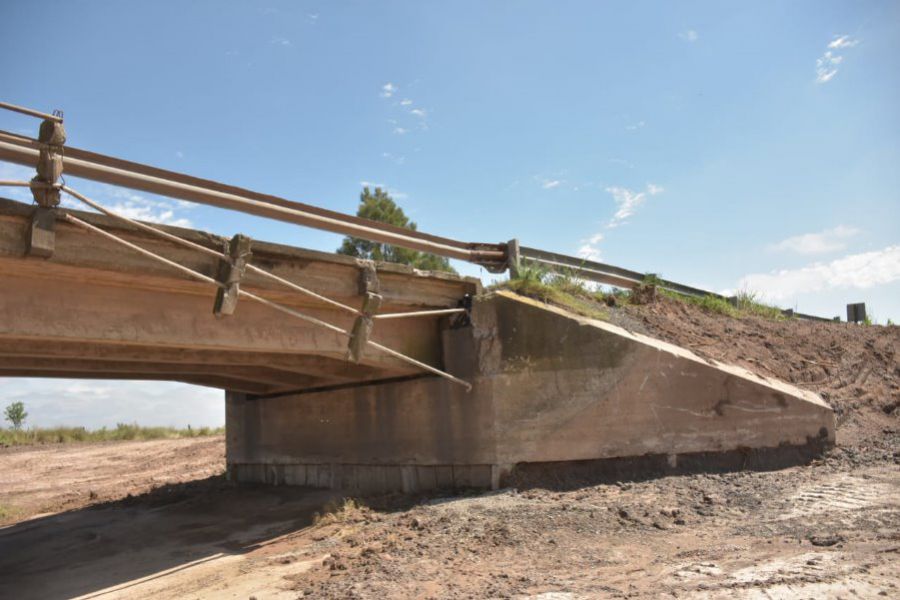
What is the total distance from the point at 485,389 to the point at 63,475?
1517cm

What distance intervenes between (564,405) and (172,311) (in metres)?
5.02

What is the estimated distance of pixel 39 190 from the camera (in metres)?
5.71

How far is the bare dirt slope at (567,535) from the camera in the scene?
5277 millimetres

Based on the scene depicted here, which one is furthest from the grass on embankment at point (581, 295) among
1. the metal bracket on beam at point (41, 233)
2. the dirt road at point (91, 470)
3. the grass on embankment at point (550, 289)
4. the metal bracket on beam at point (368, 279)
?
the dirt road at point (91, 470)

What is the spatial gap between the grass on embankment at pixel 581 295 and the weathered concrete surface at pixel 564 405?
1.75 ft

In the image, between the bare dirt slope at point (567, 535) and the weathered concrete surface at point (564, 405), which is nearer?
the bare dirt slope at point (567, 535)

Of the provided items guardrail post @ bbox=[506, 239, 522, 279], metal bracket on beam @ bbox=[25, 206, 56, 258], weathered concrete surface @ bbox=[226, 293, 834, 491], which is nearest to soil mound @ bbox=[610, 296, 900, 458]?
weathered concrete surface @ bbox=[226, 293, 834, 491]

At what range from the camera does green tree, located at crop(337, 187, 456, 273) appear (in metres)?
25.7

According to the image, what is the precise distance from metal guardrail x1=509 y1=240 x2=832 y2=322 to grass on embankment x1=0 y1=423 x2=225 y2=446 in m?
19.6

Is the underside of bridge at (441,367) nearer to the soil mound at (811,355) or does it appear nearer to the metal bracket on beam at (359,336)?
the metal bracket on beam at (359,336)

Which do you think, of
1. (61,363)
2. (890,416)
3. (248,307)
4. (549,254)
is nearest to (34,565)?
(61,363)

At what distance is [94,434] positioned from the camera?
2633 cm

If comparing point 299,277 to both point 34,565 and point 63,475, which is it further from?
point 63,475

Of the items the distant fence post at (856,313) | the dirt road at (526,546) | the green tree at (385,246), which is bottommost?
the dirt road at (526,546)
